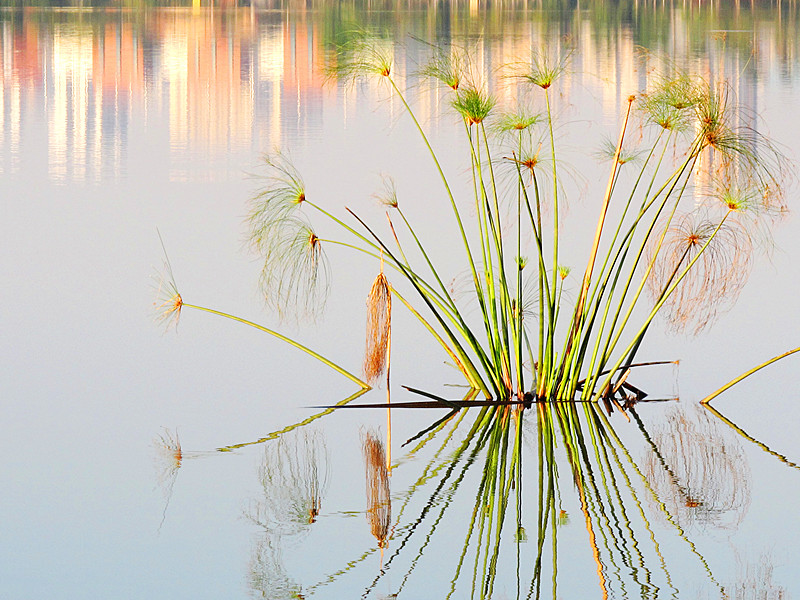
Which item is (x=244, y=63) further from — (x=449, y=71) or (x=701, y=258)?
(x=449, y=71)

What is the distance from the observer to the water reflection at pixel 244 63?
31.9ft

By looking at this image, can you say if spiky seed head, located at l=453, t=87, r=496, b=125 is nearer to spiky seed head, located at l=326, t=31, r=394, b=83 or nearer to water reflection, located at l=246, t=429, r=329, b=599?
spiky seed head, located at l=326, t=31, r=394, b=83

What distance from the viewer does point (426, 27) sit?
1875 cm

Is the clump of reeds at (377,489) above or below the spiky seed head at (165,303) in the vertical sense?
below

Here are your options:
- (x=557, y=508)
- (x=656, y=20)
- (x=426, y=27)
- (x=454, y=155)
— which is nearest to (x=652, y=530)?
(x=557, y=508)

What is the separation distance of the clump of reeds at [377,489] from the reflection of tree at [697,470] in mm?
671

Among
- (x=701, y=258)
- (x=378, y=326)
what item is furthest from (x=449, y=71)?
(x=701, y=258)

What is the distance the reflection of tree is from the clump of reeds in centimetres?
67

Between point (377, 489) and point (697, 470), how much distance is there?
33.7 inches

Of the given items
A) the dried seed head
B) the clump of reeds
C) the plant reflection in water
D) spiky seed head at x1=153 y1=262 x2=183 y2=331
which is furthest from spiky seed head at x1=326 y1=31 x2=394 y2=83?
the clump of reeds

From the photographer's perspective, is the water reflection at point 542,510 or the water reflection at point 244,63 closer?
the water reflection at point 542,510

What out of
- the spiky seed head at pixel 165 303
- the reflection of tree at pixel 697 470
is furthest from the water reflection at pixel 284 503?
the spiky seed head at pixel 165 303

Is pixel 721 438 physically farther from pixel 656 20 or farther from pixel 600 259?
pixel 656 20

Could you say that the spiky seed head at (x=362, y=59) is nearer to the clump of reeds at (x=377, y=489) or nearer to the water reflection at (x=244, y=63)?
the water reflection at (x=244, y=63)
